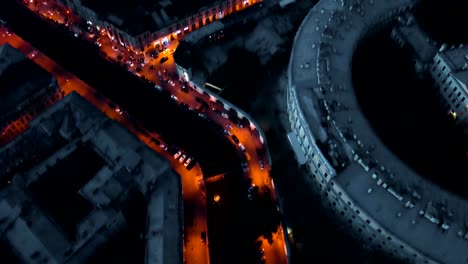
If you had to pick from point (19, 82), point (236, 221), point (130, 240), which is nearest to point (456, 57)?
point (236, 221)

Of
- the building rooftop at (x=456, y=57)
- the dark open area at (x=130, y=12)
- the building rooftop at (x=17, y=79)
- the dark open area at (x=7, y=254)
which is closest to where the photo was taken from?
the dark open area at (x=7, y=254)

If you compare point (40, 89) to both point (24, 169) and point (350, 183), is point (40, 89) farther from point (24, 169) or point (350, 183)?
point (350, 183)

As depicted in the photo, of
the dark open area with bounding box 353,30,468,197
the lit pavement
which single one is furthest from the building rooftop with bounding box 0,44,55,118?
the dark open area with bounding box 353,30,468,197

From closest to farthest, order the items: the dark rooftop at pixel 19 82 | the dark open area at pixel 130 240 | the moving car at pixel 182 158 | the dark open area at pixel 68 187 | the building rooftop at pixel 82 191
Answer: the building rooftop at pixel 82 191, the dark open area at pixel 130 240, the dark open area at pixel 68 187, the moving car at pixel 182 158, the dark rooftop at pixel 19 82

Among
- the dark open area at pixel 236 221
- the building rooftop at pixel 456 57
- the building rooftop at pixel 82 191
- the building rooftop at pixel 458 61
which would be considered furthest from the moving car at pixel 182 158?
the building rooftop at pixel 456 57

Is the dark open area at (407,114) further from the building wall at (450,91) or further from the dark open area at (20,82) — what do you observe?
the dark open area at (20,82)

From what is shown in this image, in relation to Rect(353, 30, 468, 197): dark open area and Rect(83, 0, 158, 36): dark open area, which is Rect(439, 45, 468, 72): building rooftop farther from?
Rect(83, 0, 158, 36): dark open area

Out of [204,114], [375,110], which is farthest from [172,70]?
[375,110]
